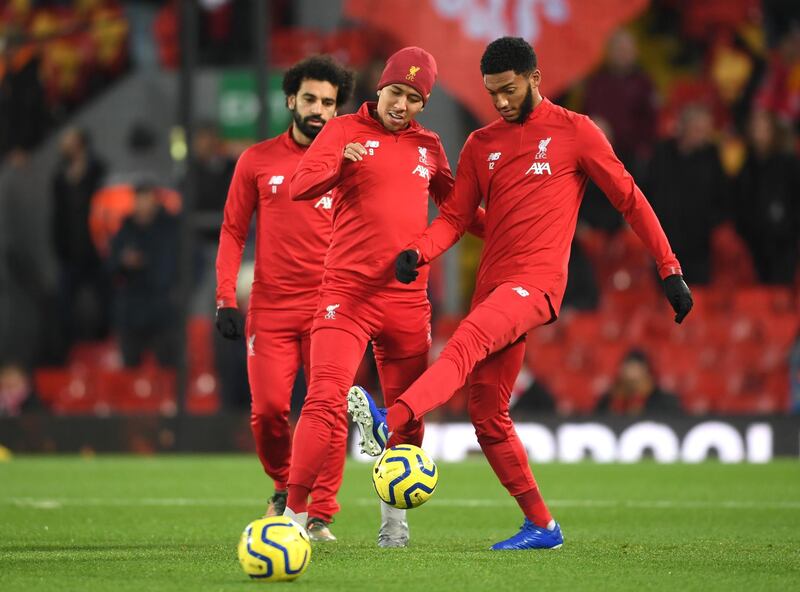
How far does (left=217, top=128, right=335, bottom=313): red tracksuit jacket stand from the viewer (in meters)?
6.95

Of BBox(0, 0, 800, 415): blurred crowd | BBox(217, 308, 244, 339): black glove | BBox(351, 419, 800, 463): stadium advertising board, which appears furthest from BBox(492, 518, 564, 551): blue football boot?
BBox(0, 0, 800, 415): blurred crowd

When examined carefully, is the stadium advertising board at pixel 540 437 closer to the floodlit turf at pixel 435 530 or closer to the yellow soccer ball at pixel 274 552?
the floodlit turf at pixel 435 530

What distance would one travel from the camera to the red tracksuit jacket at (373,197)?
6.19 metres

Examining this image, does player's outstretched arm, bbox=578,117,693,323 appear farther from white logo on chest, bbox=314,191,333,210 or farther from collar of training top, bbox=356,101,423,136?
white logo on chest, bbox=314,191,333,210

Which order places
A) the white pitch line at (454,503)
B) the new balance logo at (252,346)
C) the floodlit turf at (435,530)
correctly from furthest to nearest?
the white pitch line at (454,503)
the new balance logo at (252,346)
the floodlit turf at (435,530)

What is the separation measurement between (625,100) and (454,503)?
19.9ft

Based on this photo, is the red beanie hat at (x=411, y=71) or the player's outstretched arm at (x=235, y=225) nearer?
the red beanie hat at (x=411, y=71)

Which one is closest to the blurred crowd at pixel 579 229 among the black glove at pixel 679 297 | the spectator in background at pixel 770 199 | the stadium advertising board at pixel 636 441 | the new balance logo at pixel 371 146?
the spectator in background at pixel 770 199

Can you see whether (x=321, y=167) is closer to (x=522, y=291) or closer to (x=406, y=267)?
(x=406, y=267)

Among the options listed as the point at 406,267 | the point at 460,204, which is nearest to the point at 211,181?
the point at 460,204

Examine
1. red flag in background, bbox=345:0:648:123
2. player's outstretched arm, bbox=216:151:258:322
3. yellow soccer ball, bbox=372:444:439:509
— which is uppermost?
red flag in background, bbox=345:0:648:123

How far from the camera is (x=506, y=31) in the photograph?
1371 cm

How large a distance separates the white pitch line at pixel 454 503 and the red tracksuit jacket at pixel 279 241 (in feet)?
6.87

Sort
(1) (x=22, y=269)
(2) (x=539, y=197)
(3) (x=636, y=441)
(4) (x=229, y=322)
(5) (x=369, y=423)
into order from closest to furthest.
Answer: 1. (5) (x=369, y=423)
2. (2) (x=539, y=197)
3. (4) (x=229, y=322)
4. (3) (x=636, y=441)
5. (1) (x=22, y=269)
